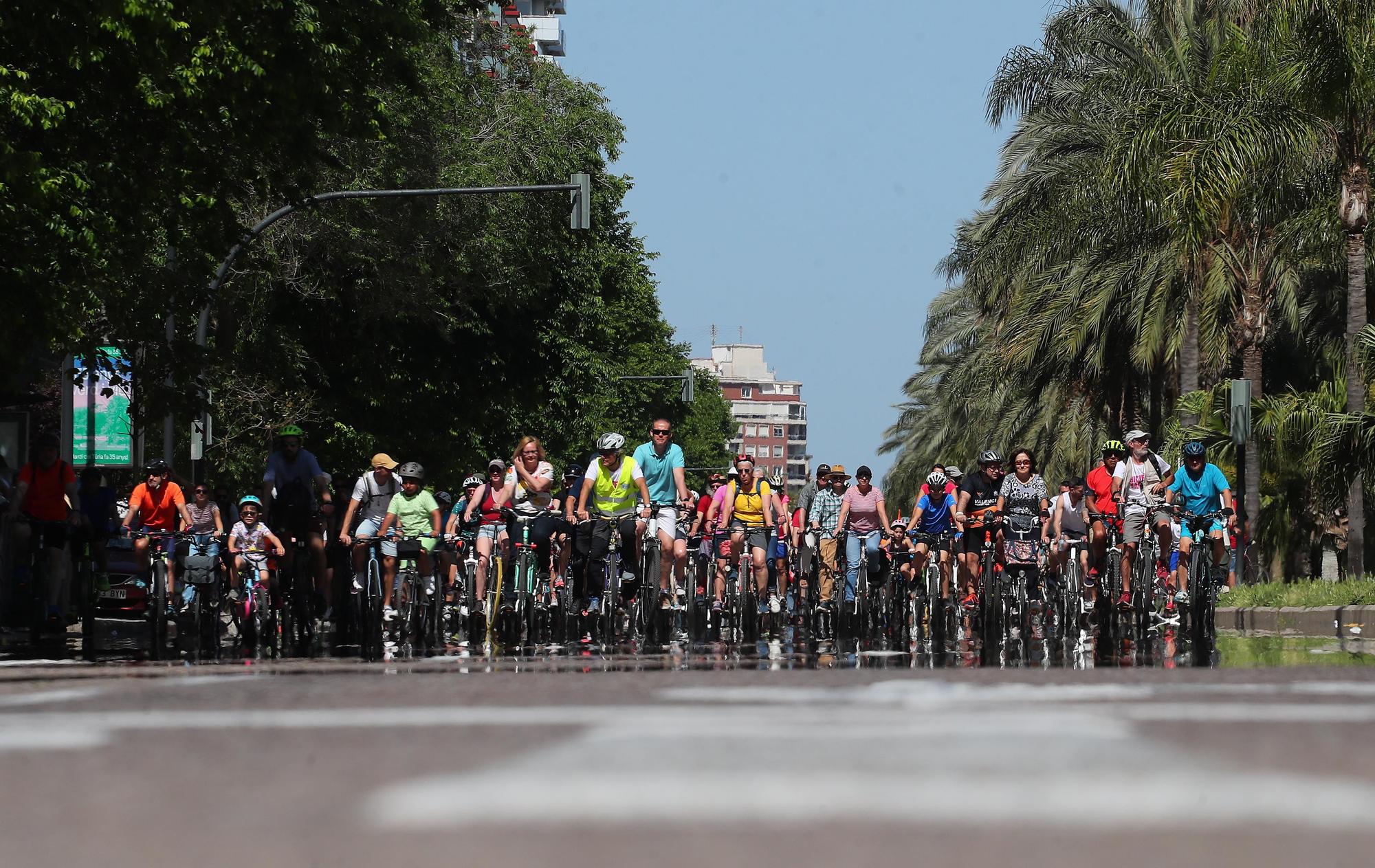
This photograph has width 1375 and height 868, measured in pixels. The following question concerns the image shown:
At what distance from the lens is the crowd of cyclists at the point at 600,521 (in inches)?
691

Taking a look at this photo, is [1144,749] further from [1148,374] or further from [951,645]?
[1148,374]

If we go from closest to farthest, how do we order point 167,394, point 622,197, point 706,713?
point 706,713 → point 167,394 → point 622,197

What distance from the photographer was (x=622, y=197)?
5759 cm

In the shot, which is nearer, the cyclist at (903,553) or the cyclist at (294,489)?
the cyclist at (294,489)

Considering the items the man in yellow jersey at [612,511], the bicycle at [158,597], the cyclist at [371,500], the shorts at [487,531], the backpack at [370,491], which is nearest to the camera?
the bicycle at [158,597]

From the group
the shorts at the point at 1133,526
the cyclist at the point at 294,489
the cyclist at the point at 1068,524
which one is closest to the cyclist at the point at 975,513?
the cyclist at the point at 1068,524

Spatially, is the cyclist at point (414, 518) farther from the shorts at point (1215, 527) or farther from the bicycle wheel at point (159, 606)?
the shorts at point (1215, 527)

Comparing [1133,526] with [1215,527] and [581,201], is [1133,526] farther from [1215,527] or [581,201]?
[581,201]

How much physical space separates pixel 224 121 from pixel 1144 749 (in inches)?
613

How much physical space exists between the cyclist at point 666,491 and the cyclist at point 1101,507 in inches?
136

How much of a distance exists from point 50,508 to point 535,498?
415 centimetres

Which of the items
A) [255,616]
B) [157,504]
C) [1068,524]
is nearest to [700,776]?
[255,616]

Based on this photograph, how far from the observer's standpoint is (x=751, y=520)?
66.4ft

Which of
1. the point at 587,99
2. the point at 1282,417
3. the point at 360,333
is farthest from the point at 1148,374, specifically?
the point at 360,333
